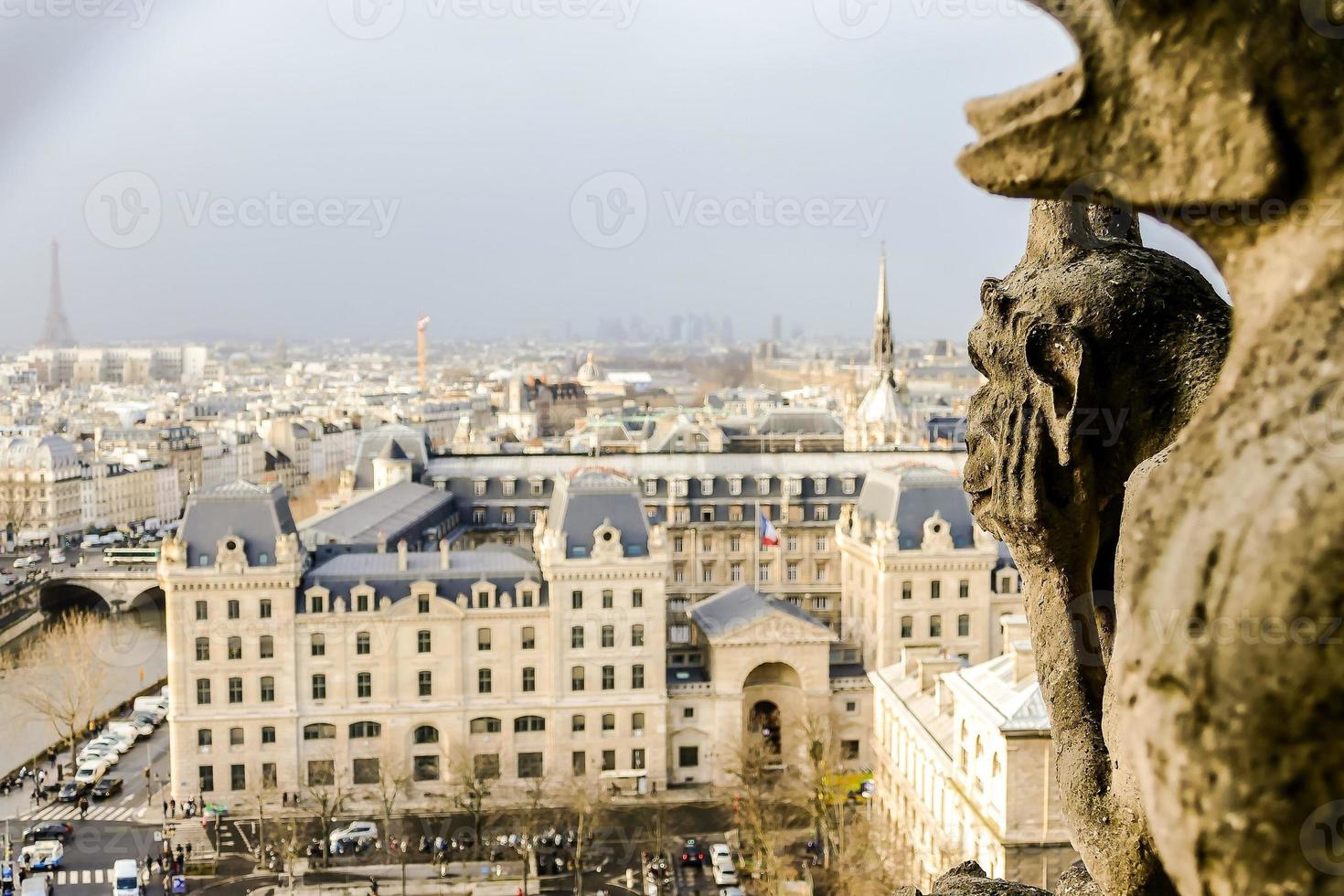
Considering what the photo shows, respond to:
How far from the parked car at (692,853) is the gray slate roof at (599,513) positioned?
37.2ft

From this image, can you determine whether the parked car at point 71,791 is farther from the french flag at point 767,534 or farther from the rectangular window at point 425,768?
the french flag at point 767,534

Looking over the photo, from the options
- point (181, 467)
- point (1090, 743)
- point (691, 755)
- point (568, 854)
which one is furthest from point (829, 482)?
point (181, 467)

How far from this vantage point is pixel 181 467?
13962 centimetres

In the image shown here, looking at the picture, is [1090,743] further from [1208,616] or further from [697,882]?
[697,882]

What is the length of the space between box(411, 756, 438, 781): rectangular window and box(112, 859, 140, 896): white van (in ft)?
36.8

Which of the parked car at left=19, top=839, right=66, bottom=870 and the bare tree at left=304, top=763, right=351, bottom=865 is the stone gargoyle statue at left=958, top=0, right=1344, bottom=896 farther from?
the parked car at left=19, top=839, right=66, bottom=870

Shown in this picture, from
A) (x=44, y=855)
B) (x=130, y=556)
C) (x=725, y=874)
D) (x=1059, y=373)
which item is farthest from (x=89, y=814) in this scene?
(x=1059, y=373)

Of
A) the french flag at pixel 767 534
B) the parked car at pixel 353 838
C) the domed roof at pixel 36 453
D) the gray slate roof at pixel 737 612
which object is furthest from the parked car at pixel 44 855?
the domed roof at pixel 36 453

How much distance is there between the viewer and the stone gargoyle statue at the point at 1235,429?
2660 mm

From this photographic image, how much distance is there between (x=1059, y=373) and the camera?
5531 millimetres

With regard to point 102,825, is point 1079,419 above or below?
above

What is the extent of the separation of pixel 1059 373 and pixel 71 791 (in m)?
55.0

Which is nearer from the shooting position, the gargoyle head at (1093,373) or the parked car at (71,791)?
the gargoyle head at (1093,373)

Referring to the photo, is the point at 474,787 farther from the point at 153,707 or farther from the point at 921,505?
the point at 153,707
